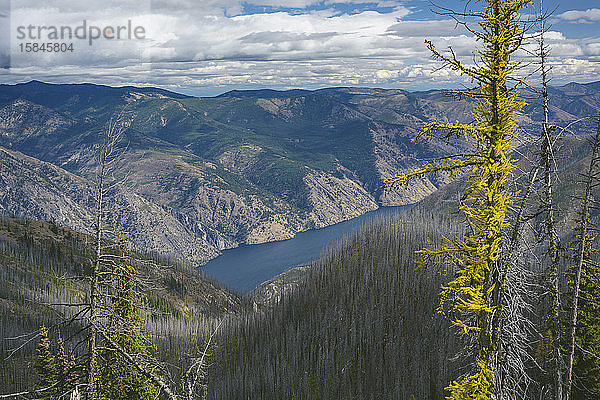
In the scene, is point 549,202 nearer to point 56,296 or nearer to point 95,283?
point 95,283

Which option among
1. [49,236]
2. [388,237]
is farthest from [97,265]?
[49,236]

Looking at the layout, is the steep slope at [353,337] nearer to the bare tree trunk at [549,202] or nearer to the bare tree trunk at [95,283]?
the bare tree trunk at [549,202]

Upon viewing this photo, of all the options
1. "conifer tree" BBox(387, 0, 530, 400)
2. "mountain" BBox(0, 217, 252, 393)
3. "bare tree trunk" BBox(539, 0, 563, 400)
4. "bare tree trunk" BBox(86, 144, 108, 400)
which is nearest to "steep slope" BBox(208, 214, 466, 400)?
"mountain" BBox(0, 217, 252, 393)

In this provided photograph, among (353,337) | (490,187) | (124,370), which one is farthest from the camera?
(353,337)

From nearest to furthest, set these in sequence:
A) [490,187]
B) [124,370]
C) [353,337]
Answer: [490,187] < [124,370] < [353,337]

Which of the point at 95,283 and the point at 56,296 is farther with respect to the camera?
the point at 56,296

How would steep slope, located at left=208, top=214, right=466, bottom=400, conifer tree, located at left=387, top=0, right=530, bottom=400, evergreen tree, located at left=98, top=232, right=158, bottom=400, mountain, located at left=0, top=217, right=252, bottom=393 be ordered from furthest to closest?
mountain, located at left=0, top=217, right=252, bottom=393 → steep slope, located at left=208, top=214, right=466, bottom=400 → evergreen tree, located at left=98, top=232, right=158, bottom=400 → conifer tree, located at left=387, top=0, right=530, bottom=400

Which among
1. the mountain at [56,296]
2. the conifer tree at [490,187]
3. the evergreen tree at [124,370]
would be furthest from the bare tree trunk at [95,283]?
the mountain at [56,296]

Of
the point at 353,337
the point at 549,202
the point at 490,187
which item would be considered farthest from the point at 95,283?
the point at 353,337

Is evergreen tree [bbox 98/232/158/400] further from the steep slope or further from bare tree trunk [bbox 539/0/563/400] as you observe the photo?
the steep slope

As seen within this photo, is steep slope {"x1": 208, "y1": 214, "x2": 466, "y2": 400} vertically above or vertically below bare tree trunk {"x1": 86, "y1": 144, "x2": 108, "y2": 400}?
below

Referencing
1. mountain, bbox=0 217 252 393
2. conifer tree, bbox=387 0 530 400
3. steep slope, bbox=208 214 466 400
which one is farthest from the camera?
mountain, bbox=0 217 252 393

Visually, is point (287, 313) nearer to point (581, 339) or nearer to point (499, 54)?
point (581, 339)
